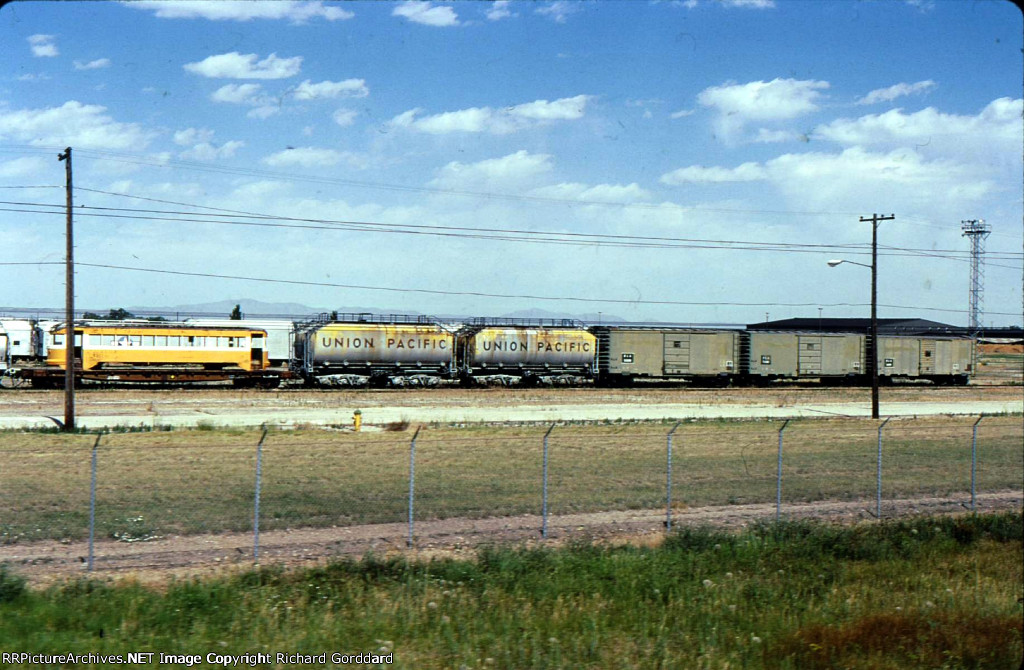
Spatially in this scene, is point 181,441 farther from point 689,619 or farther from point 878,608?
point 878,608

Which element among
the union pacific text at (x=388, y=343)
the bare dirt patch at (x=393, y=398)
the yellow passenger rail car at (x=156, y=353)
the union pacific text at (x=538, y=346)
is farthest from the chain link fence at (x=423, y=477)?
the union pacific text at (x=538, y=346)

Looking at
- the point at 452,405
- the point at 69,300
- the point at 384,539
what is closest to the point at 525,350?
the point at 452,405

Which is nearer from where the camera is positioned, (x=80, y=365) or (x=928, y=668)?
(x=928, y=668)

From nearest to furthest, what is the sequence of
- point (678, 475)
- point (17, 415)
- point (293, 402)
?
point (678, 475), point (17, 415), point (293, 402)

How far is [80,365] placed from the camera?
44.7 m

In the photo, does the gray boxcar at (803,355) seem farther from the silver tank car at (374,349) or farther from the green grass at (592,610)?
the green grass at (592,610)

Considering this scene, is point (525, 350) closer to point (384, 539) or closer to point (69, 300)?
point (69, 300)

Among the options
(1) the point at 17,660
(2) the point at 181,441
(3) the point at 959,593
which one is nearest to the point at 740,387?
(2) the point at 181,441

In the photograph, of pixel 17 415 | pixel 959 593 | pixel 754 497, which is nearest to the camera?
pixel 959 593

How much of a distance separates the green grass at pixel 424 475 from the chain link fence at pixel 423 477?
0.06 m

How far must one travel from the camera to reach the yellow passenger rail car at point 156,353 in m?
44.5

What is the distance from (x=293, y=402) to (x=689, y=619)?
108ft

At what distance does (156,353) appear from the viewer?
149 feet

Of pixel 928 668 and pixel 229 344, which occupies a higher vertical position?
pixel 229 344
